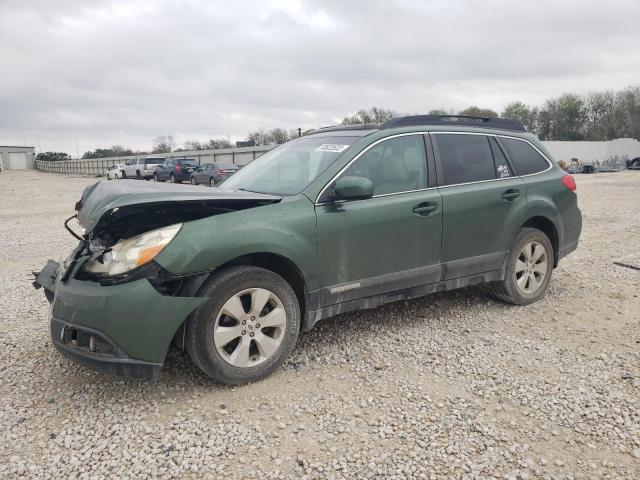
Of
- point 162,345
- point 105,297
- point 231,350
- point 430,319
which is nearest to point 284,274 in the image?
point 231,350

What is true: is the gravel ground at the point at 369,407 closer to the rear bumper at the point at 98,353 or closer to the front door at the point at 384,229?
the rear bumper at the point at 98,353

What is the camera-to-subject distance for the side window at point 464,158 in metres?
4.33

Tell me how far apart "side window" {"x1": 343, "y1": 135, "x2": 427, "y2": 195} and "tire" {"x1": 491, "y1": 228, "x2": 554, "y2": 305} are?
4.26 ft

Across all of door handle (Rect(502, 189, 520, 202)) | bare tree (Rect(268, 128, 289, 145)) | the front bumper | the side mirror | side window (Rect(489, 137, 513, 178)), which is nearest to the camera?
the front bumper

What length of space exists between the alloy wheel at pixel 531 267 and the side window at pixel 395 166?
1422 mm

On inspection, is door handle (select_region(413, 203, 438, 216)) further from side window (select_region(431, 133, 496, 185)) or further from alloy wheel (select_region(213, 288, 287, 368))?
alloy wheel (select_region(213, 288, 287, 368))

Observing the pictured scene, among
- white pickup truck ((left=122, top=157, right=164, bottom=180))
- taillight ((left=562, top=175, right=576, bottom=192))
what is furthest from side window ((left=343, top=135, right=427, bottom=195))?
white pickup truck ((left=122, top=157, right=164, bottom=180))

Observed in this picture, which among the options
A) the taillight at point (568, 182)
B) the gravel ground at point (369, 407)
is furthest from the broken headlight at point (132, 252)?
the taillight at point (568, 182)

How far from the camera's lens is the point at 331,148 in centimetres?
405

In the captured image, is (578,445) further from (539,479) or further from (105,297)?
(105,297)

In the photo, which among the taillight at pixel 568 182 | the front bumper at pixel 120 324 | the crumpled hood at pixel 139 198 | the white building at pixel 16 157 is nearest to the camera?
the front bumper at pixel 120 324

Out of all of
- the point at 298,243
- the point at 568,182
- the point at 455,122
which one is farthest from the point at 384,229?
the point at 568,182

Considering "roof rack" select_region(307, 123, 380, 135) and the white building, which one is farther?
the white building

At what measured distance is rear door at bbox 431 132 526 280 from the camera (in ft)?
13.9
